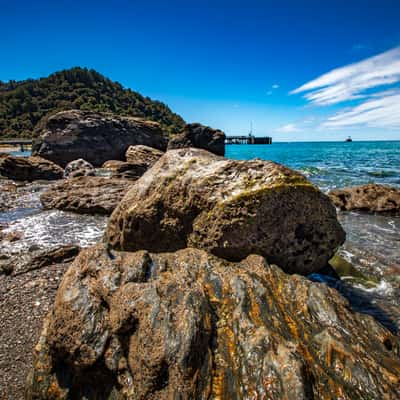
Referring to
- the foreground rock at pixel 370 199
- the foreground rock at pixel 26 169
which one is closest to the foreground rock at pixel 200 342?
the foreground rock at pixel 370 199

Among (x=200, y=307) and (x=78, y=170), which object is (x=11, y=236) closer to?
(x=200, y=307)

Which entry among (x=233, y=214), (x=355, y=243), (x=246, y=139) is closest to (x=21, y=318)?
(x=233, y=214)

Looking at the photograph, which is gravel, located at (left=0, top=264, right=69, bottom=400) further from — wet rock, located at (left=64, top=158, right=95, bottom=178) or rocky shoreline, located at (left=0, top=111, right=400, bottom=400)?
wet rock, located at (left=64, top=158, right=95, bottom=178)

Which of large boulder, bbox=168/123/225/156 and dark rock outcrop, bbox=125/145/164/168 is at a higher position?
large boulder, bbox=168/123/225/156

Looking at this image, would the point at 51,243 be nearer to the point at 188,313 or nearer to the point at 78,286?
the point at 78,286

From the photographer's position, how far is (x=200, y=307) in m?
2.58

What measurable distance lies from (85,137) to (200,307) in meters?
28.5

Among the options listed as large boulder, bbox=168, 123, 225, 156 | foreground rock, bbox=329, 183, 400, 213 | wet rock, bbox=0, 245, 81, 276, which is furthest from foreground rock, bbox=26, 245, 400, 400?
large boulder, bbox=168, 123, 225, 156

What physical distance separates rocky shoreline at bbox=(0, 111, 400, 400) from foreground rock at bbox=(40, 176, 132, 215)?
5.55m

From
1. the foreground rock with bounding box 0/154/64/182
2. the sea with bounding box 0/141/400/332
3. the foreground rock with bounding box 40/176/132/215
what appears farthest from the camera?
the foreground rock with bounding box 0/154/64/182

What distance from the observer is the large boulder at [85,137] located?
26.3m

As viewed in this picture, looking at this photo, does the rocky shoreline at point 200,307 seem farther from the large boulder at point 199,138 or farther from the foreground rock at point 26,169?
the large boulder at point 199,138

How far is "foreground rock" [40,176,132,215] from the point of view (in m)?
→ 11.2

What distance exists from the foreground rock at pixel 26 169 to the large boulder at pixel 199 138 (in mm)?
15219
